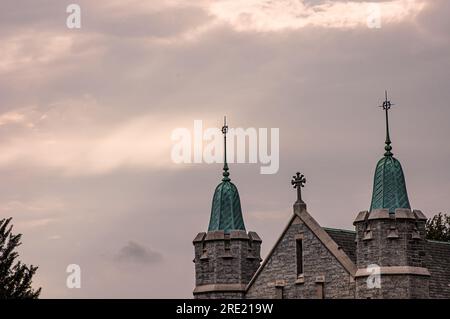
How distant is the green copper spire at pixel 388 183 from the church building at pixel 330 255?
4 centimetres

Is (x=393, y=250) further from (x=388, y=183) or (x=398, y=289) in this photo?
(x=388, y=183)

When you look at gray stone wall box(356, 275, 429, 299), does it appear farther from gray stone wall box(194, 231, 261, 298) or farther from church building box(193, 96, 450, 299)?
gray stone wall box(194, 231, 261, 298)

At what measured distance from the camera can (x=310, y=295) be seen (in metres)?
65.6

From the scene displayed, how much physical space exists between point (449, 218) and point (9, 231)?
28.8 metres

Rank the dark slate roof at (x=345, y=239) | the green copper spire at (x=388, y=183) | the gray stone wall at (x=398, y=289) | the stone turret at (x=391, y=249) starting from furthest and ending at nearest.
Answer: the dark slate roof at (x=345, y=239), the green copper spire at (x=388, y=183), the stone turret at (x=391, y=249), the gray stone wall at (x=398, y=289)

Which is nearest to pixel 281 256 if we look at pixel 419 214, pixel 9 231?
pixel 419 214

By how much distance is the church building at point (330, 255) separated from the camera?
205 ft

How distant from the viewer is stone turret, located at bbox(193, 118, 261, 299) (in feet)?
227

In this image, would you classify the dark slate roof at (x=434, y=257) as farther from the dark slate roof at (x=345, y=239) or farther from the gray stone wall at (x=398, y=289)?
the gray stone wall at (x=398, y=289)

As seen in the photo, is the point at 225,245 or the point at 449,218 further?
the point at 449,218

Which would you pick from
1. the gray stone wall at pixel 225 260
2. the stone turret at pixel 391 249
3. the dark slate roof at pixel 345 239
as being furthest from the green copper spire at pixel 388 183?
the gray stone wall at pixel 225 260

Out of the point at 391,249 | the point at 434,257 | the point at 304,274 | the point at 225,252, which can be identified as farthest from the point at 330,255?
the point at 225,252

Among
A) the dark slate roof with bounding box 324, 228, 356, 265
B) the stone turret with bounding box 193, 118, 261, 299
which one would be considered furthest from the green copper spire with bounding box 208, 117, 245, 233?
the dark slate roof with bounding box 324, 228, 356, 265
